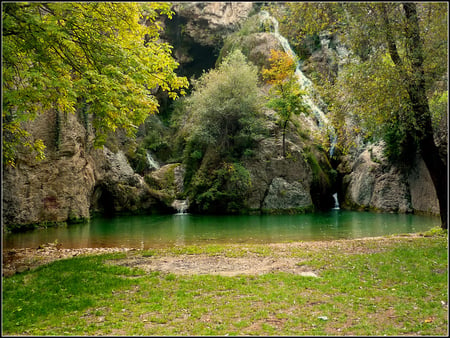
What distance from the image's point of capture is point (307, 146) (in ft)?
131

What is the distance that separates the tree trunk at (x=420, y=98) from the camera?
484 inches

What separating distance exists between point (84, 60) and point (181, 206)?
29.5m

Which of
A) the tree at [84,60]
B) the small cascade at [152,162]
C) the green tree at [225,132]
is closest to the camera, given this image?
the tree at [84,60]

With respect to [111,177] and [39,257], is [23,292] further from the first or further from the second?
[111,177]

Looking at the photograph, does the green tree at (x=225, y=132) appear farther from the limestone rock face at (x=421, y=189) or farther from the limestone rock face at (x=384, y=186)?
the limestone rock face at (x=421, y=189)

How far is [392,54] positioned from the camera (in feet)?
43.4

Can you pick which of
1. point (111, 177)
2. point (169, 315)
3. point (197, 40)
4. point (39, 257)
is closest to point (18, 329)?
point (169, 315)

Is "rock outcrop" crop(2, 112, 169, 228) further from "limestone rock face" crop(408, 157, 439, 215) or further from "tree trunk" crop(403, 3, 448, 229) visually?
"limestone rock face" crop(408, 157, 439, 215)

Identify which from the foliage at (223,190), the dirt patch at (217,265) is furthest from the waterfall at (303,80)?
the dirt patch at (217,265)

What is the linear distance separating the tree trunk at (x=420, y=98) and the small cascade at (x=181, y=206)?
2843cm

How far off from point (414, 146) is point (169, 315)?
32.1 metres

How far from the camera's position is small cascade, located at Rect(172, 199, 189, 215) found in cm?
3950

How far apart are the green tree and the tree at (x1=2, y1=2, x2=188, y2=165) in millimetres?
26189

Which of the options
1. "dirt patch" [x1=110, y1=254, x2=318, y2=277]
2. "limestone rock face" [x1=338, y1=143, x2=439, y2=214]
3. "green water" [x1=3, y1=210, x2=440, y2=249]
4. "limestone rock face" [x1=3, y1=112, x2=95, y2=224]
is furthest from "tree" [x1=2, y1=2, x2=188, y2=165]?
"limestone rock face" [x1=338, y1=143, x2=439, y2=214]
